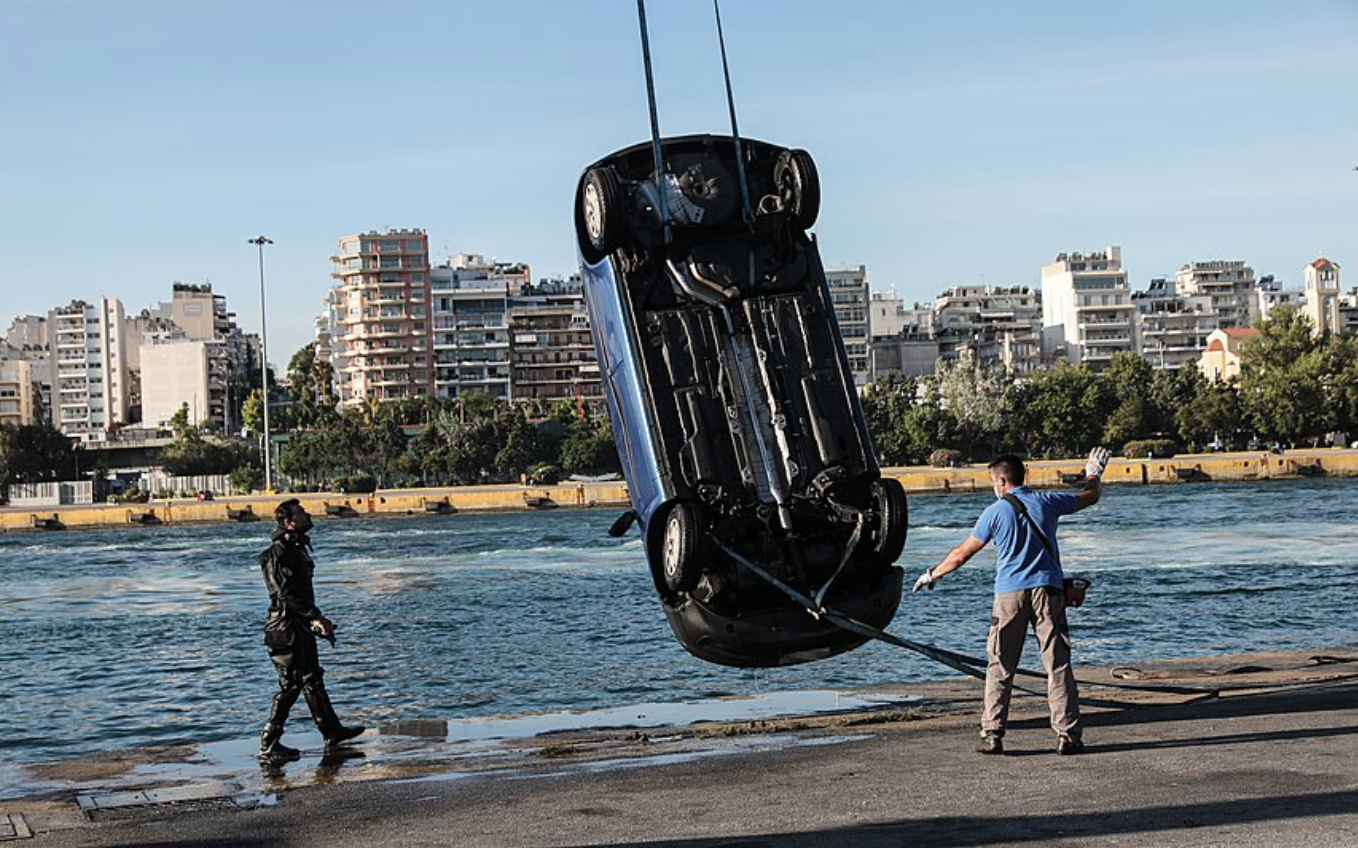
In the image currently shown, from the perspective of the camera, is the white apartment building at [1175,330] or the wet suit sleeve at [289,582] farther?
the white apartment building at [1175,330]

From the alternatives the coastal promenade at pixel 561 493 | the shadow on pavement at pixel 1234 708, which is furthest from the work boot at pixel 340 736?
the coastal promenade at pixel 561 493

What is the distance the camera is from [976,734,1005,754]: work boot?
1066 cm

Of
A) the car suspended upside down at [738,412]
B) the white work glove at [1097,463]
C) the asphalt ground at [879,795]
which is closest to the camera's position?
the asphalt ground at [879,795]

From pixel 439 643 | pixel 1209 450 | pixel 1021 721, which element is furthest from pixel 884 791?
pixel 1209 450

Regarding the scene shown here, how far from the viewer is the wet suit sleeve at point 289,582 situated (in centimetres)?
1305

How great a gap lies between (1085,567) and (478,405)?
333ft

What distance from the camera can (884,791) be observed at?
9617 millimetres

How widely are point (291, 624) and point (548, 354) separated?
163957 mm

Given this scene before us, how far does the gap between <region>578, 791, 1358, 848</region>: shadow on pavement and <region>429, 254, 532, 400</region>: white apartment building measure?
553ft

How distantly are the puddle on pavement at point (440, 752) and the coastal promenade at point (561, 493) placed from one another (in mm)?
81097

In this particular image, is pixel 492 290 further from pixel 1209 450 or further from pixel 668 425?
pixel 668 425

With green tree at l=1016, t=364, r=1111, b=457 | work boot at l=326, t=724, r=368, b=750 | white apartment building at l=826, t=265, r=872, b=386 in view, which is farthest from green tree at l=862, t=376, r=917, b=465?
work boot at l=326, t=724, r=368, b=750

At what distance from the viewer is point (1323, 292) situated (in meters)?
183

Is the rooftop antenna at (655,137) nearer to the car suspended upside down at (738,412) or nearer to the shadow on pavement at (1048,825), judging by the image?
the car suspended upside down at (738,412)
